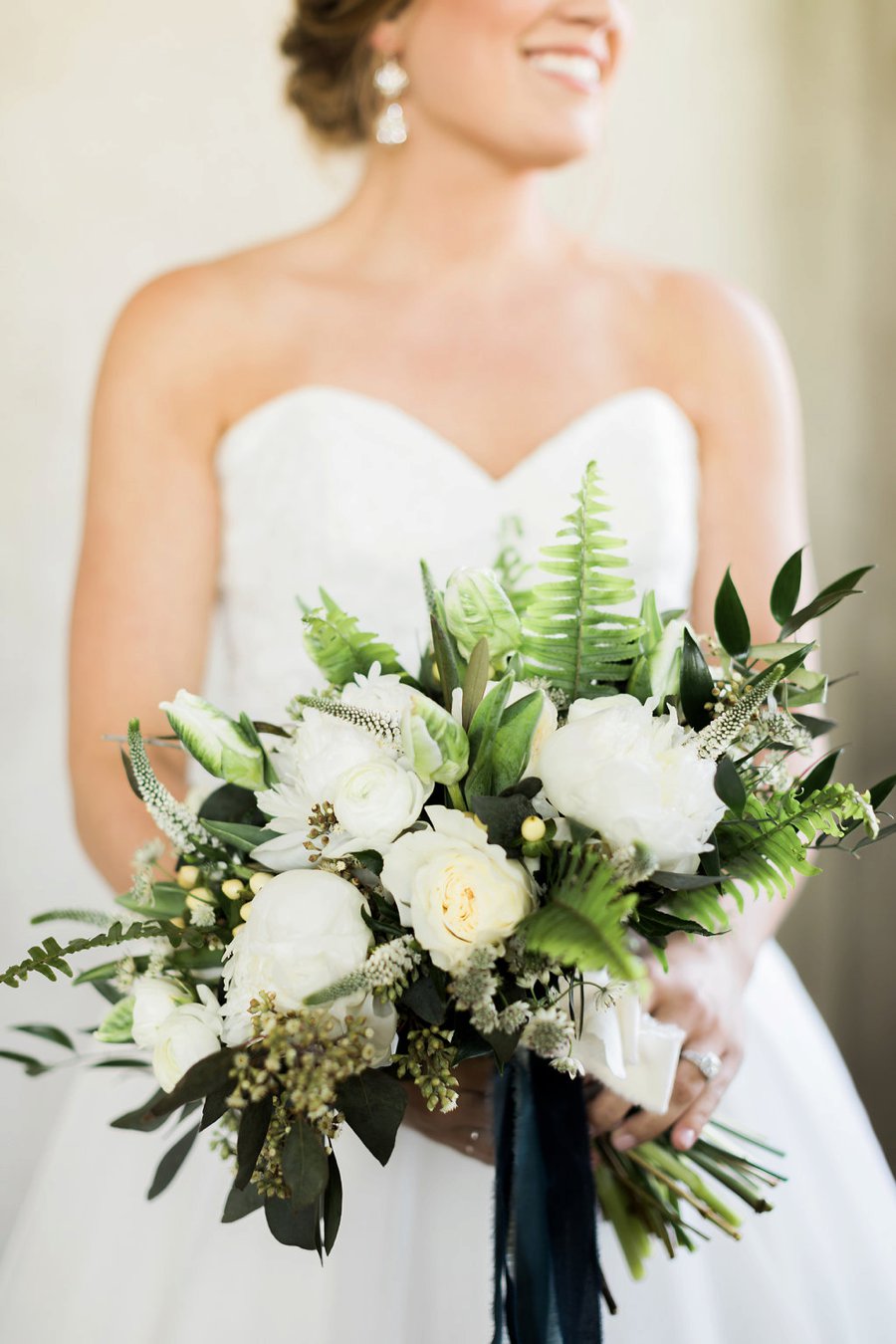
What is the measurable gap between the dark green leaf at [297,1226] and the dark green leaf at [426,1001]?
132 mm

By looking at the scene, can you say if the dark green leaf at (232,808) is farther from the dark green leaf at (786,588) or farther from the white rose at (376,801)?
the dark green leaf at (786,588)

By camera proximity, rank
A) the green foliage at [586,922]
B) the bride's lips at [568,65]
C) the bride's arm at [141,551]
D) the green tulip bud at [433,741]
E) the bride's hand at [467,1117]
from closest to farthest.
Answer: the green foliage at [586,922] → the green tulip bud at [433,741] → the bride's hand at [467,1117] → the bride's arm at [141,551] → the bride's lips at [568,65]

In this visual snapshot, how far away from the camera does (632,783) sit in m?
0.65

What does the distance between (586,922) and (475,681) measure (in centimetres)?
18

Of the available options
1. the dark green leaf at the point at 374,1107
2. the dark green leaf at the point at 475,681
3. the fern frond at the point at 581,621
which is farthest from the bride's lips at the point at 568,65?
the dark green leaf at the point at 374,1107

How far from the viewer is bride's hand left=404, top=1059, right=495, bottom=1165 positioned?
2.95ft

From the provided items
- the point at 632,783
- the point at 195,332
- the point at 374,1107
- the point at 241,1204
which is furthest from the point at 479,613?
the point at 195,332

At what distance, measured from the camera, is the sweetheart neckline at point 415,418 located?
134 centimetres

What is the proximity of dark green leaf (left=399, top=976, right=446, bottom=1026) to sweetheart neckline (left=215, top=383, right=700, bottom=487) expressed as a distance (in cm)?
76

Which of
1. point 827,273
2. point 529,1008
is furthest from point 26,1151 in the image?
point 827,273

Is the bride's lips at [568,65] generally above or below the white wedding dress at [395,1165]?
above

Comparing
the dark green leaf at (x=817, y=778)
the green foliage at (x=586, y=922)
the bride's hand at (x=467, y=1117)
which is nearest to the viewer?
the green foliage at (x=586, y=922)

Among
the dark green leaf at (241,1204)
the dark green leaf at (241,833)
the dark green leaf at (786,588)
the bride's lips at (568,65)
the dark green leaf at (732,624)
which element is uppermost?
the bride's lips at (568,65)

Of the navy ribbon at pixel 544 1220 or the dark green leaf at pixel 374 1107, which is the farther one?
the navy ribbon at pixel 544 1220
